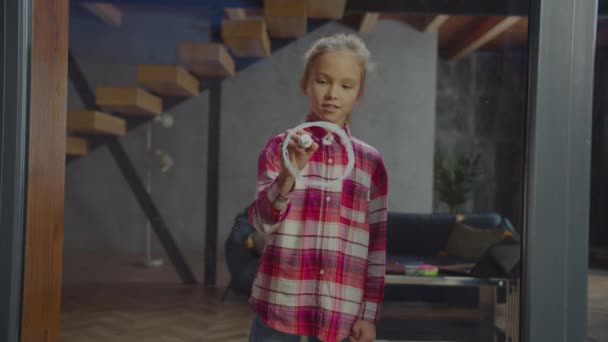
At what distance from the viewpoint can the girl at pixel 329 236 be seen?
3.08 ft

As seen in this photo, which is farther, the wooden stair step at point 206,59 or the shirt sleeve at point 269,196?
the wooden stair step at point 206,59

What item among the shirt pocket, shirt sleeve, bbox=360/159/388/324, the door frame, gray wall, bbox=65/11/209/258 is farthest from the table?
the door frame

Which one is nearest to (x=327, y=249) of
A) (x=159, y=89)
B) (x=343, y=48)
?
(x=343, y=48)

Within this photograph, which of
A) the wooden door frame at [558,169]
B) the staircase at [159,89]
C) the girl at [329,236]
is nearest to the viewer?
the wooden door frame at [558,169]

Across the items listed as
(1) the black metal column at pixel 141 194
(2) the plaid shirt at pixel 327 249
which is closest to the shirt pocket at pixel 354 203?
(2) the plaid shirt at pixel 327 249

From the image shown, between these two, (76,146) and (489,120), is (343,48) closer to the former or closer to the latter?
(489,120)

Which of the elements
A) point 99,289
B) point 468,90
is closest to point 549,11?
point 468,90

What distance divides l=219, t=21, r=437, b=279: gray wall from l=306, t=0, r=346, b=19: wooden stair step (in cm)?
4

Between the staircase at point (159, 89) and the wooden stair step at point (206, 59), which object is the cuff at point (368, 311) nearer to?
the staircase at point (159, 89)

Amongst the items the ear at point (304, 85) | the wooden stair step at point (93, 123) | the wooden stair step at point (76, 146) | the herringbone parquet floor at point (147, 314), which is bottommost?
the herringbone parquet floor at point (147, 314)

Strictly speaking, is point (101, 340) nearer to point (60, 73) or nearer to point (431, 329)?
point (60, 73)

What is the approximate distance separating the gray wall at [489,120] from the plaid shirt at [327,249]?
19 cm

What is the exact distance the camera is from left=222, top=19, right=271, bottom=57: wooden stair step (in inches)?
44.1

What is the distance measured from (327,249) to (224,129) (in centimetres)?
42
